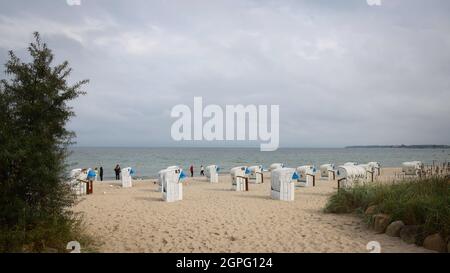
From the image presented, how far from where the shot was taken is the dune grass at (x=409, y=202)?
20.0 feet

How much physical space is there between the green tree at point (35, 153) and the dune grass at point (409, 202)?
22.5 feet

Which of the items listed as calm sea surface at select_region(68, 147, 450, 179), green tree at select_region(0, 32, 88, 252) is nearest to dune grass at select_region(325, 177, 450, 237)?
green tree at select_region(0, 32, 88, 252)

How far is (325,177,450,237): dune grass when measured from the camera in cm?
609

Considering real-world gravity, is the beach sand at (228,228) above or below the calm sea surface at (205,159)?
above

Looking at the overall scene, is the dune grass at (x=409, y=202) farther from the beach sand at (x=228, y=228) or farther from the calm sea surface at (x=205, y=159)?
the calm sea surface at (x=205, y=159)

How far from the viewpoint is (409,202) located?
272 inches

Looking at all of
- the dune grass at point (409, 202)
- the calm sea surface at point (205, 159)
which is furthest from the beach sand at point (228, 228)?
the calm sea surface at point (205, 159)

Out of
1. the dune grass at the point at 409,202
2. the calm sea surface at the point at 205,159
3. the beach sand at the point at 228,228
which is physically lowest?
the calm sea surface at the point at 205,159

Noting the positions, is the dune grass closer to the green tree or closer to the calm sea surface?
the green tree

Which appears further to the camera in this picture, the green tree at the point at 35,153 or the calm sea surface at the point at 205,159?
the calm sea surface at the point at 205,159

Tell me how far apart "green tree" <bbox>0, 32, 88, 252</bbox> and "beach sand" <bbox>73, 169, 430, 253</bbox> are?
118cm

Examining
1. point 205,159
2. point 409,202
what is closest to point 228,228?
point 409,202
